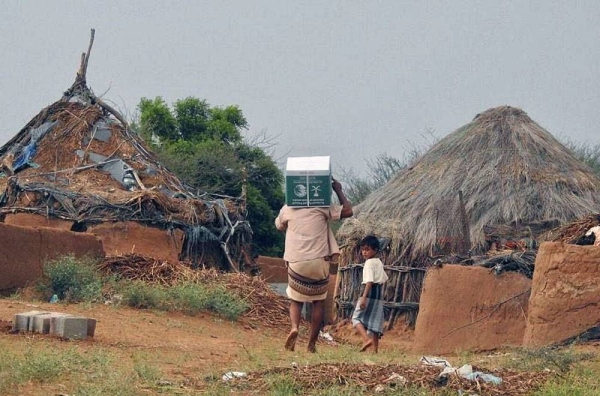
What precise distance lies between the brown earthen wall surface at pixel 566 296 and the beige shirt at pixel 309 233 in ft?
5.98

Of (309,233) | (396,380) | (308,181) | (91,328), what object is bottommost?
(91,328)

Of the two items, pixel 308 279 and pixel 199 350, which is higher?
pixel 308 279

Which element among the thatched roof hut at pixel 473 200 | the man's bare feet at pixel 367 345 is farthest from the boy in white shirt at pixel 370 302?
the thatched roof hut at pixel 473 200

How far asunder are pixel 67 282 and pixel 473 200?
21.3ft

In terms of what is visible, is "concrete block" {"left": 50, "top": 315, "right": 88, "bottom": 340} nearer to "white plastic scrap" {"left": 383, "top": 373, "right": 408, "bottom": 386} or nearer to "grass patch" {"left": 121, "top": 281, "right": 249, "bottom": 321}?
"white plastic scrap" {"left": 383, "top": 373, "right": 408, "bottom": 386}

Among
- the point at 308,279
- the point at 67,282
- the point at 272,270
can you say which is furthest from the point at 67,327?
the point at 272,270

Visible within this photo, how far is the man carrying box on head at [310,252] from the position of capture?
8.62m

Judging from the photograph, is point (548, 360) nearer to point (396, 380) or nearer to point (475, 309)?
point (396, 380)

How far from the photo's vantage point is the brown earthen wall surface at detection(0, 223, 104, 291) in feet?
37.9

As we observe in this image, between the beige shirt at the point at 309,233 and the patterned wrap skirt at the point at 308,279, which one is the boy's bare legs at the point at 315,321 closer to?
the patterned wrap skirt at the point at 308,279

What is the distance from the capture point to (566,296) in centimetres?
887

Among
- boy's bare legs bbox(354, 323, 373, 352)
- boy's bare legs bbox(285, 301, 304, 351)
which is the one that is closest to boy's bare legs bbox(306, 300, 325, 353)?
boy's bare legs bbox(285, 301, 304, 351)

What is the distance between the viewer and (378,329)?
1009 cm

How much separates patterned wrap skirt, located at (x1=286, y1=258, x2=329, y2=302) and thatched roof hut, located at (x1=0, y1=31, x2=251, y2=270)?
27.3 feet
